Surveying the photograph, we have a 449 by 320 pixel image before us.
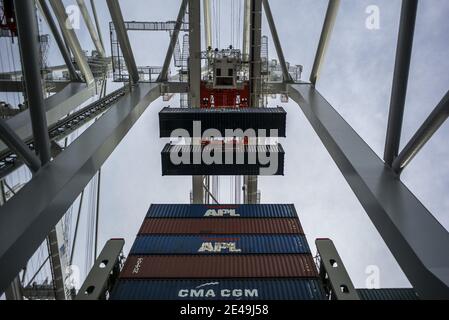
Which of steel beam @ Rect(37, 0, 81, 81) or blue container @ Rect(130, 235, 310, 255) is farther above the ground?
steel beam @ Rect(37, 0, 81, 81)

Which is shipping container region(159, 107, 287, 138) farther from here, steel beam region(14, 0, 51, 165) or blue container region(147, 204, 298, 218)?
steel beam region(14, 0, 51, 165)

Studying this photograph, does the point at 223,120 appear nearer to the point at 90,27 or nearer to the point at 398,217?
Answer: the point at 398,217

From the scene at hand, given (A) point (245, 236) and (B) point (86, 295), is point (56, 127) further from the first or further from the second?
(A) point (245, 236)

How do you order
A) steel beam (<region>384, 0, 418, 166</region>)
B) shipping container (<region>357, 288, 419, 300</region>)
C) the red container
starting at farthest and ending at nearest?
1. the red container
2. shipping container (<region>357, 288, 419, 300</region>)
3. steel beam (<region>384, 0, 418, 166</region>)

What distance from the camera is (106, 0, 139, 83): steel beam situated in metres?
15.0

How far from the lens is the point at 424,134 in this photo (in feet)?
26.7

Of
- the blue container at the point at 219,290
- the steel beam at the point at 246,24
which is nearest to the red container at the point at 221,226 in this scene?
the blue container at the point at 219,290

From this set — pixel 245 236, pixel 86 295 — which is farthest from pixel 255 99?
pixel 86 295

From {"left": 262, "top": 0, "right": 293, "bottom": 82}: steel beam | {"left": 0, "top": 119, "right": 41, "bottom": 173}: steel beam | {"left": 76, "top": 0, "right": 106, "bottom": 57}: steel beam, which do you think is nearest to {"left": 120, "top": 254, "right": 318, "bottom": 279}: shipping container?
{"left": 0, "top": 119, "right": 41, "bottom": 173}: steel beam

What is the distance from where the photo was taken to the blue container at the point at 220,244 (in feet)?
43.8

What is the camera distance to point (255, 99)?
78.2ft

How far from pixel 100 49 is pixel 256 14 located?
1472cm
